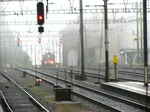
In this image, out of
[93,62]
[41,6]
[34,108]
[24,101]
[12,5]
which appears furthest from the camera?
[93,62]

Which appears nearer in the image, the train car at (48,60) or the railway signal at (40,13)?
the railway signal at (40,13)

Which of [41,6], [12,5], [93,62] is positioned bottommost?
[93,62]

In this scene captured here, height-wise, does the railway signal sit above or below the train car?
above

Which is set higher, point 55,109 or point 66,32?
point 66,32

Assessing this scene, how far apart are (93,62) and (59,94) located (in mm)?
63124

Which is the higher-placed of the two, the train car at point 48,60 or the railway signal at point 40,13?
the railway signal at point 40,13

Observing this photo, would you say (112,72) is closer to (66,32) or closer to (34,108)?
(34,108)

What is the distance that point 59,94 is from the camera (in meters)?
19.0

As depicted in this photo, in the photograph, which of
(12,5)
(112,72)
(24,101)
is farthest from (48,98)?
(12,5)

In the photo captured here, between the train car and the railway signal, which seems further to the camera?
the train car

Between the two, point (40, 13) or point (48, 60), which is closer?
point (40, 13)

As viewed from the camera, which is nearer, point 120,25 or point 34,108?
point 34,108

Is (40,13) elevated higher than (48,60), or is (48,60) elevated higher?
(40,13)

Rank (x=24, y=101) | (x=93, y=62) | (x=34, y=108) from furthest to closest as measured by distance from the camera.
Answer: (x=93, y=62)
(x=24, y=101)
(x=34, y=108)
